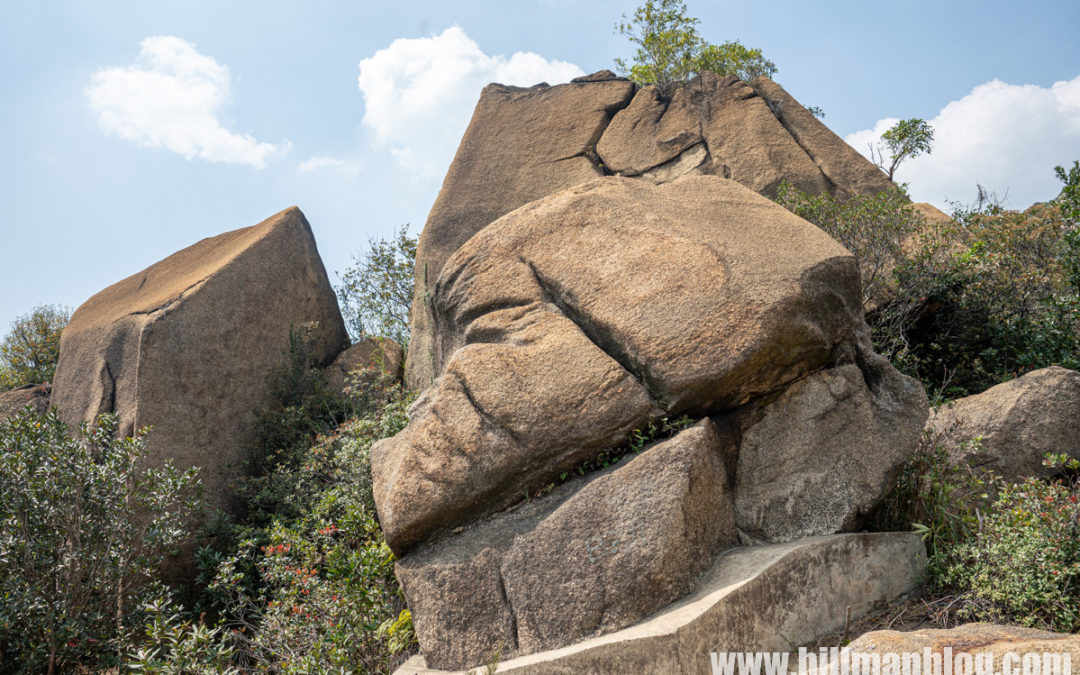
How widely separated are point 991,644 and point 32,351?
60.7ft

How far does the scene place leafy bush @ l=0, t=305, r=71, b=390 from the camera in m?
16.1

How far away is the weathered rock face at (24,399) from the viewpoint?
13.3m

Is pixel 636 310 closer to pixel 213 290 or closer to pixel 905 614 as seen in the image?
pixel 905 614

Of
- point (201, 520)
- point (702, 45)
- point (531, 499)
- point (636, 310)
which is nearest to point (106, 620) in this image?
point (201, 520)

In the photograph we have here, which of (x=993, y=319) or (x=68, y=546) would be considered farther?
(x=993, y=319)

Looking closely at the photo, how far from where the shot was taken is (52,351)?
55.4 feet

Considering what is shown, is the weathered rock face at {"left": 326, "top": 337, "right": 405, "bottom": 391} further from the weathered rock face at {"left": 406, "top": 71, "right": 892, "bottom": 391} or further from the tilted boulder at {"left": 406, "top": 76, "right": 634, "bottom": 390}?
the weathered rock face at {"left": 406, "top": 71, "right": 892, "bottom": 391}

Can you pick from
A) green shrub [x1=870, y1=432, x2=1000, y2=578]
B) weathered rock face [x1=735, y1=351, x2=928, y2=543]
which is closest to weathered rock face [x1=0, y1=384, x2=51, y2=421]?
weathered rock face [x1=735, y1=351, x2=928, y2=543]

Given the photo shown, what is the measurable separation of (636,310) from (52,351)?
15.4 meters

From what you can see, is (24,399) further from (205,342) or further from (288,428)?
(288,428)

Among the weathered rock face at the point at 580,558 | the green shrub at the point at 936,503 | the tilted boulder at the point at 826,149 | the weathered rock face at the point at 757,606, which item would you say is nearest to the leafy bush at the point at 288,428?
the weathered rock face at the point at 580,558

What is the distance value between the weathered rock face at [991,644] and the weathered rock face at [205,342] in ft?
27.2

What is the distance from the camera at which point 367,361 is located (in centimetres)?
1205

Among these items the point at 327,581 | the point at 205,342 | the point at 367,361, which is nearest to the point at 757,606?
the point at 327,581
